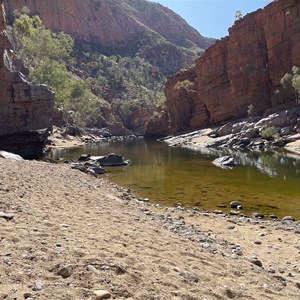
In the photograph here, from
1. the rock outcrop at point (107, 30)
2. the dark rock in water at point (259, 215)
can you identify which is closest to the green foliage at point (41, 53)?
the dark rock in water at point (259, 215)

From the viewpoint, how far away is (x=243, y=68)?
66.4 meters

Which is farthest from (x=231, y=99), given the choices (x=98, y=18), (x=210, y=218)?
(x=98, y=18)

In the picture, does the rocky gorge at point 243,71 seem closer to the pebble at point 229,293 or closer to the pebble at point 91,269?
the pebble at point 229,293

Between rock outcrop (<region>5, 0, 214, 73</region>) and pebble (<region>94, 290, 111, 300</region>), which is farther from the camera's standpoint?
rock outcrop (<region>5, 0, 214, 73</region>)

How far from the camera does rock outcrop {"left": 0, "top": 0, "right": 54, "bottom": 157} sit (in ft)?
109

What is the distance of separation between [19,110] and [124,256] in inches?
1242

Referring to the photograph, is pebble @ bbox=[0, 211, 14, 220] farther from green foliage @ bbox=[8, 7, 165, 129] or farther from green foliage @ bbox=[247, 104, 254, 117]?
green foliage @ bbox=[247, 104, 254, 117]

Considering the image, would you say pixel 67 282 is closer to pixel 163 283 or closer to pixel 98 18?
pixel 163 283

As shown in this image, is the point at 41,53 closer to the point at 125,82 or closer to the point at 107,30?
the point at 125,82

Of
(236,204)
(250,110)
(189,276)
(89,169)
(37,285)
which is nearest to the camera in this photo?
(37,285)

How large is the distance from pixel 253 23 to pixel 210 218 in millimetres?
63550

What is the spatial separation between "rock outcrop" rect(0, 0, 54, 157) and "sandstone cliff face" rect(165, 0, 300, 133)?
3934 centimetres

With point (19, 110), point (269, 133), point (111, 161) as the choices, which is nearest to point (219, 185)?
point (111, 161)

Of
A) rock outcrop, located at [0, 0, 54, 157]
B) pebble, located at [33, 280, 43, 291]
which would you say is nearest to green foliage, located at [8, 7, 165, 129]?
rock outcrop, located at [0, 0, 54, 157]
